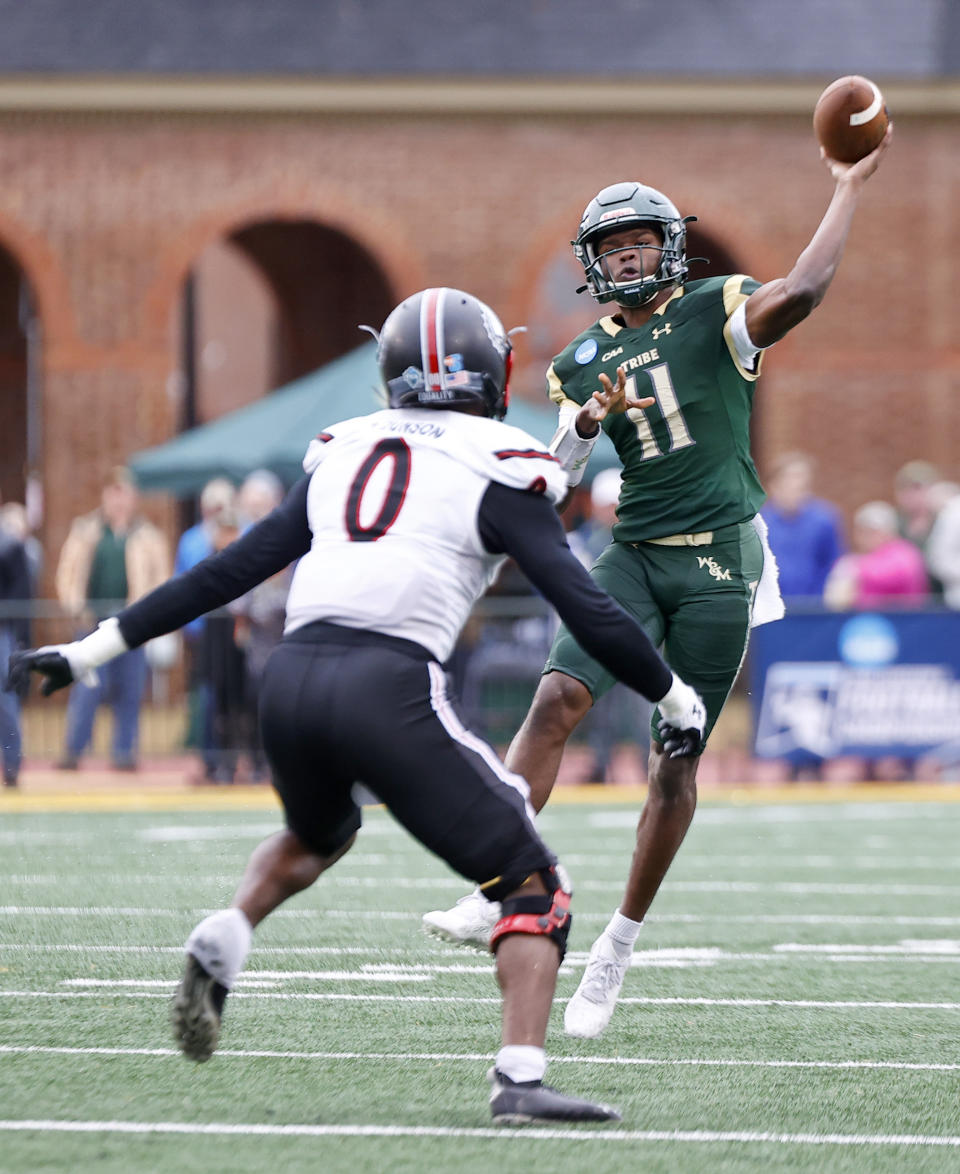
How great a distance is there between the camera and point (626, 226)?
20.2 feet

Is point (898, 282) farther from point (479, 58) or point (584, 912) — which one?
point (584, 912)

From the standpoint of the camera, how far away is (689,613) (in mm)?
6219

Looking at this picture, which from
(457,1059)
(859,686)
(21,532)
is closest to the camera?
(457,1059)

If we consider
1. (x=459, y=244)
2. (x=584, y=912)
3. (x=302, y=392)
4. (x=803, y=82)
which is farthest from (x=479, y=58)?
(x=584, y=912)

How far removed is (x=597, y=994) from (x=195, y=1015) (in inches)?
63.0

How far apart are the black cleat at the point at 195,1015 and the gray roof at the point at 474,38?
1917cm

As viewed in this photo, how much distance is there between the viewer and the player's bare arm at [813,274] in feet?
19.2

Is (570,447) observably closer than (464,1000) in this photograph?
Yes

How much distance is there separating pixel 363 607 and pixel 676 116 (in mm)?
19363

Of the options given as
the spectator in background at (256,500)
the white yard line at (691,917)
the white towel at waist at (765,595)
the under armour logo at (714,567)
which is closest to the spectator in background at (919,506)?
the spectator in background at (256,500)

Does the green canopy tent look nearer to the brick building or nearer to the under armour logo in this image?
the brick building

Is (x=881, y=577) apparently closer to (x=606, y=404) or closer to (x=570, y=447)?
(x=570, y=447)

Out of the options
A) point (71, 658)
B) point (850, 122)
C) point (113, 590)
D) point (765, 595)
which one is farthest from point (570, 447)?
point (113, 590)

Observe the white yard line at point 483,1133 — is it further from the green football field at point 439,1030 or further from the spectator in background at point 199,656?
the spectator in background at point 199,656
